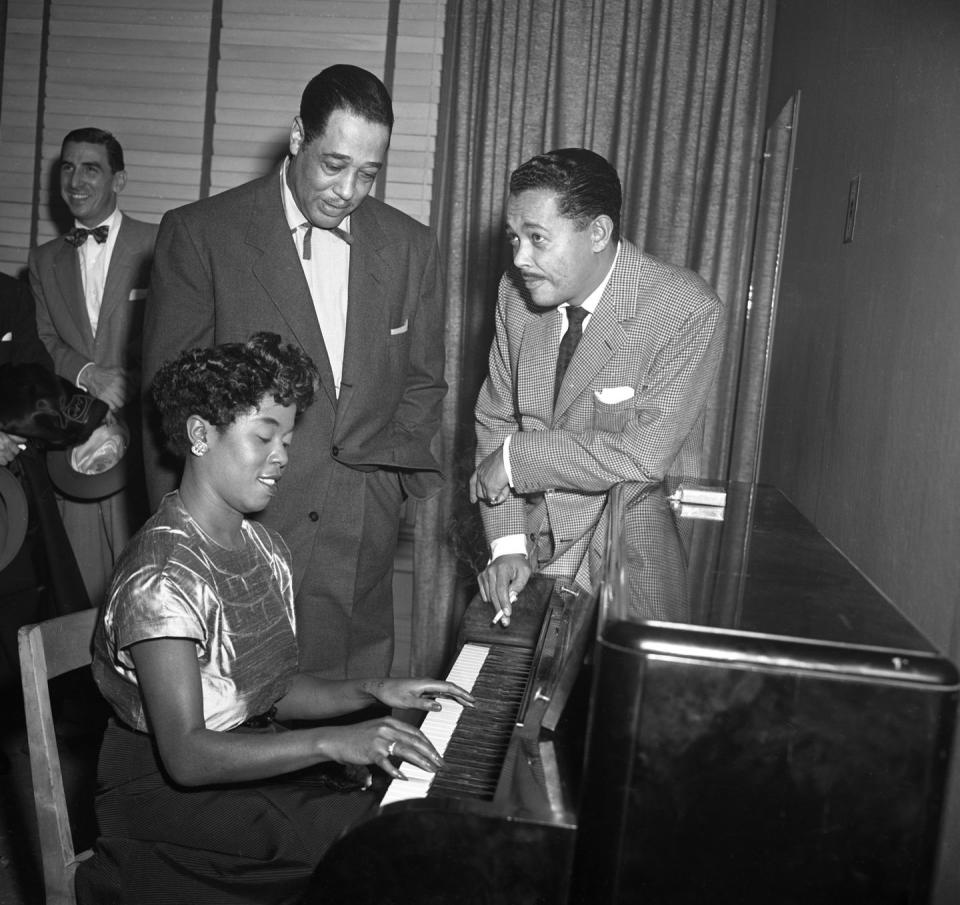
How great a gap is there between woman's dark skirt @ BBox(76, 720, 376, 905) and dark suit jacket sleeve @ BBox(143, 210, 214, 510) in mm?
983

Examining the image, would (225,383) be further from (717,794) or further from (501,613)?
(717,794)

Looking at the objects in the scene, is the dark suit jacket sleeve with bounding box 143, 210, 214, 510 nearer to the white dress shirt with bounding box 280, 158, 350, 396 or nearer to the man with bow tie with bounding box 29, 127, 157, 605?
the white dress shirt with bounding box 280, 158, 350, 396

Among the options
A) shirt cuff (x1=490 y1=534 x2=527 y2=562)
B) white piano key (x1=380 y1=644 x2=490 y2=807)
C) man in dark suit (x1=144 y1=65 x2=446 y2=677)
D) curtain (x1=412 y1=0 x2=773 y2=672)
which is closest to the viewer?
white piano key (x1=380 y1=644 x2=490 y2=807)

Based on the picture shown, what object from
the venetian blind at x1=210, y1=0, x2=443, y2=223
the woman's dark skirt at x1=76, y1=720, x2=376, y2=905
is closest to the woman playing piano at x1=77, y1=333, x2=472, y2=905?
the woman's dark skirt at x1=76, y1=720, x2=376, y2=905

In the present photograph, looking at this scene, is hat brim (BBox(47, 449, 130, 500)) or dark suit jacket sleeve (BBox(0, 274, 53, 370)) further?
hat brim (BBox(47, 449, 130, 500))

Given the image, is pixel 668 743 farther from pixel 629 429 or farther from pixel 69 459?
pixel 69 459

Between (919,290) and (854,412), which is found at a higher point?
(919,290)

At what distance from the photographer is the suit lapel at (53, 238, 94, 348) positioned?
4133mm

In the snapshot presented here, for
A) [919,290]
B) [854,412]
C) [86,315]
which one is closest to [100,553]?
[86,315]

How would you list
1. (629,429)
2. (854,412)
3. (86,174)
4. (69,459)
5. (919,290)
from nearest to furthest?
(919,290) → (629,429) → (854,412) → (69,459) → (86,174)

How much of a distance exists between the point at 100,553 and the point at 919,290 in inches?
127

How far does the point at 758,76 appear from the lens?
4.41 meters

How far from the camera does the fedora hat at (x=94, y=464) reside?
3.79 meters

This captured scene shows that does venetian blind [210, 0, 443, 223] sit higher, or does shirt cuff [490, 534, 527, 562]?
venetian blind [210, 0, 443, 223]
